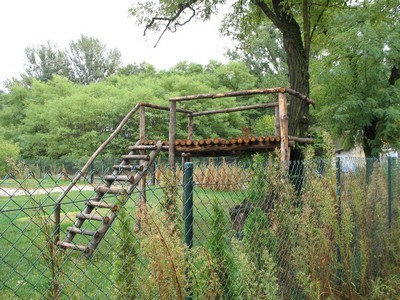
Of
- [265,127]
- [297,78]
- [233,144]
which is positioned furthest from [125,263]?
[265,127]

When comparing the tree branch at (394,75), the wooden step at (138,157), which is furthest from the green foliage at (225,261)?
the tree branch at (394,75)

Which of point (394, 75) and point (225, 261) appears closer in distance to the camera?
point (225, 261)

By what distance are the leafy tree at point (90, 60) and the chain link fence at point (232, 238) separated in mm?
46928

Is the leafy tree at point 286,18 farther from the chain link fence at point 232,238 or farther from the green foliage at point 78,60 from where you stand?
Result: the green foliage at point 78,60

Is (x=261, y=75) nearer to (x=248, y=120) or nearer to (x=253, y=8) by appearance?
(x=248, y=120)

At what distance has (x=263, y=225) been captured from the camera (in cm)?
336

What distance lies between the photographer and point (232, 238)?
2.34m

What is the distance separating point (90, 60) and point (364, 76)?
44286mm

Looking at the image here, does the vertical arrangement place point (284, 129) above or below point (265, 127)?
below

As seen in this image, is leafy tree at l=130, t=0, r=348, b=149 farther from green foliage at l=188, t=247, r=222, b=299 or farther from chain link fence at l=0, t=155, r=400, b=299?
green foliage at l=188, t=247, r=222, b=299

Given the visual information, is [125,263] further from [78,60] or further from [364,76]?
[78,60]

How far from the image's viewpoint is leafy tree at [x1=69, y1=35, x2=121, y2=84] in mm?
49938

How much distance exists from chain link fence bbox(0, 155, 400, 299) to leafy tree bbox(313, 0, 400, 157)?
496 cm

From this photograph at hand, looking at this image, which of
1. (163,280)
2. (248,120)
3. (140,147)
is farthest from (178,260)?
(248,120)
